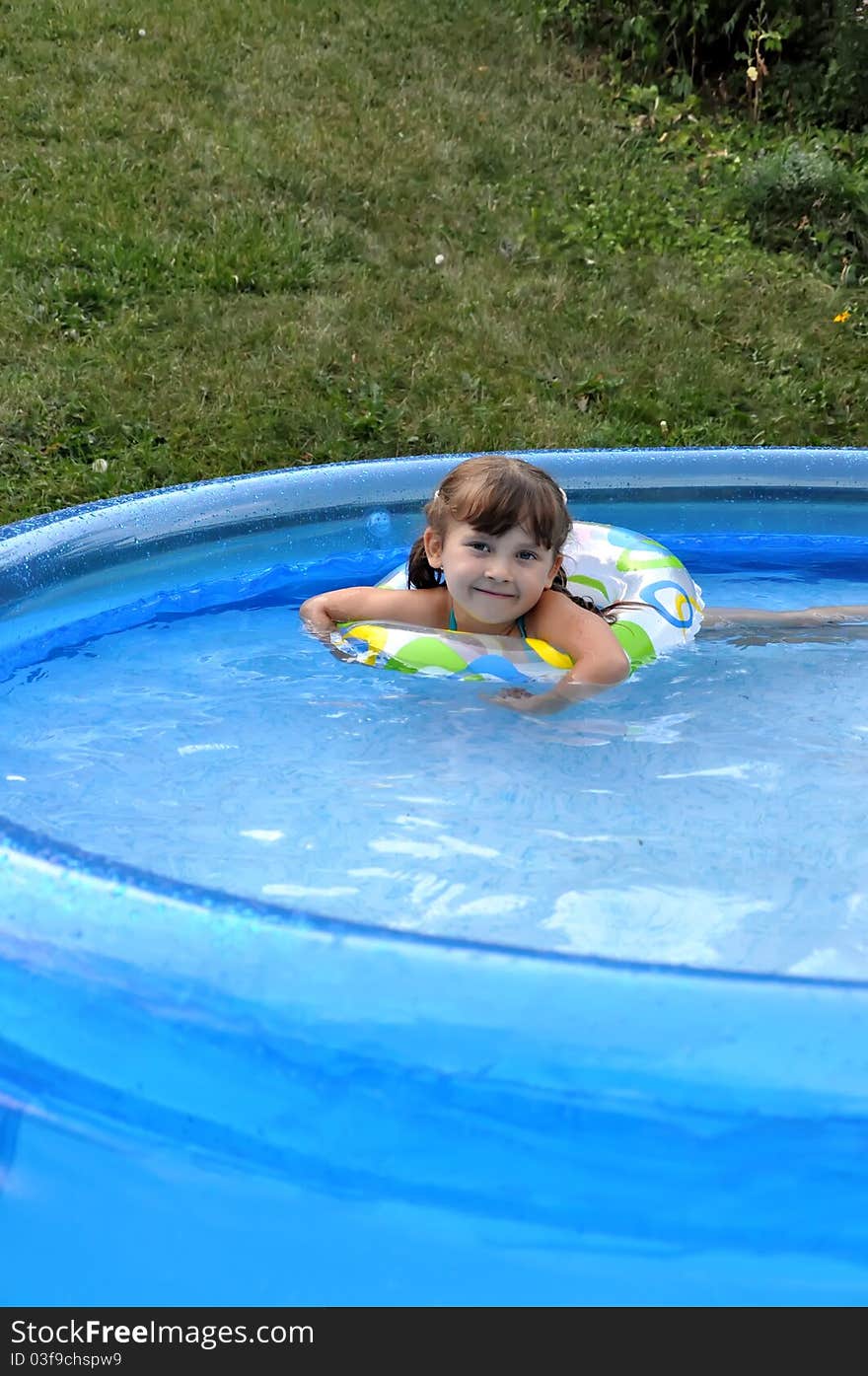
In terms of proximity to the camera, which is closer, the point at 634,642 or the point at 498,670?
the point at 498,670

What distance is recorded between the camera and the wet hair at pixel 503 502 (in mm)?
3221

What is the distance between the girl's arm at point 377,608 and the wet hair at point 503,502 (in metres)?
0.27

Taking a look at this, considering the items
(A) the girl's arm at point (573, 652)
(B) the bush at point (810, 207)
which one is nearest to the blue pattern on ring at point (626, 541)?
(A) the girl's arm at point (573, 652)

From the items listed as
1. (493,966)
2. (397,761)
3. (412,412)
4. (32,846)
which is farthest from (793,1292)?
(412,412)

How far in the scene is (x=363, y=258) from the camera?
22.4 feet

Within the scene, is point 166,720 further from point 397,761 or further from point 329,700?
point 397,761

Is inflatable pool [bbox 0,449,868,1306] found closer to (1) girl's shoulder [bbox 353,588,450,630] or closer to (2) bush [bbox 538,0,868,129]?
(1) girl's shoulder [bbox 353,588,450,630]

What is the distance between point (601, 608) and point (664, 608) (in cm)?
17

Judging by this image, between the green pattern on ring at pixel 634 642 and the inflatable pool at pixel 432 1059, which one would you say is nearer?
the inflatable pool at pixel 432 1059

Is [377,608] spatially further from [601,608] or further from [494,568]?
[601,608]

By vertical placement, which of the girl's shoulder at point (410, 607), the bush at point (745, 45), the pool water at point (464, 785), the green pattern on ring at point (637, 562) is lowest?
the pool water at point (464, 785)

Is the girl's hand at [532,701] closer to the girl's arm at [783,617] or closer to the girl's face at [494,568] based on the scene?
the girl's face at [494,568]

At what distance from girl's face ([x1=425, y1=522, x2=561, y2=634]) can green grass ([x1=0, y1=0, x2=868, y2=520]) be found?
2.28 meters

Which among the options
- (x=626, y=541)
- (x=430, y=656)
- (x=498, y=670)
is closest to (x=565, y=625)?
(x=498, y=670)
